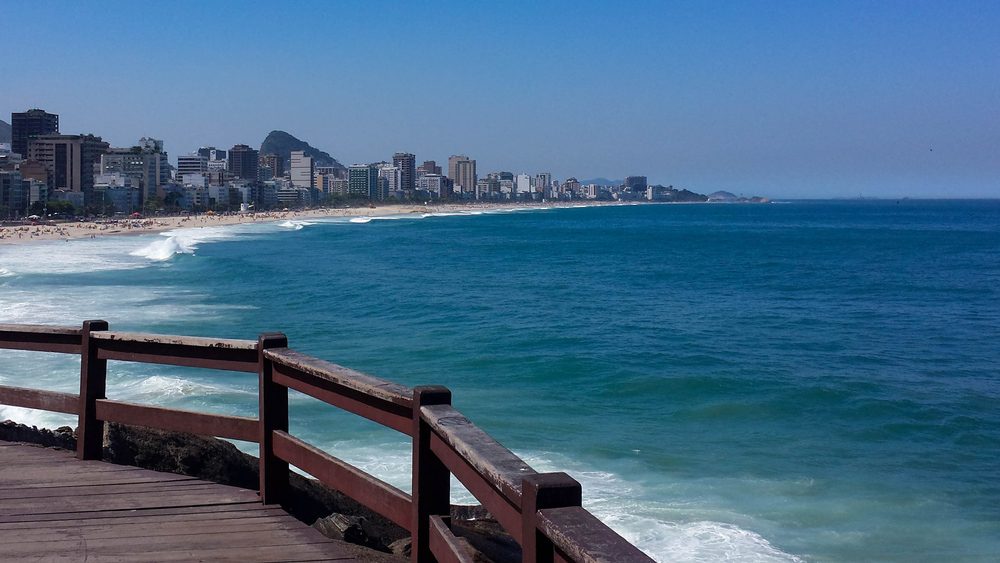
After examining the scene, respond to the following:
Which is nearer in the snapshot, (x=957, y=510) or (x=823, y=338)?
(x=957, y=510)

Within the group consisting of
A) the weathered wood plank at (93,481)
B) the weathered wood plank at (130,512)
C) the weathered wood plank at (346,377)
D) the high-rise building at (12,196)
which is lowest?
the weathered wood plank at (93,481)

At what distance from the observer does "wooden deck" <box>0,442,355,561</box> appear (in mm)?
4293

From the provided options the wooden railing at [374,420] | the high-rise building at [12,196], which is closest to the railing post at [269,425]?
the wooden railing at [374,420]

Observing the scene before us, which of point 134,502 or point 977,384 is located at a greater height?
point 134,502

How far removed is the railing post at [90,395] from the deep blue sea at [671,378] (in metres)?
5.02

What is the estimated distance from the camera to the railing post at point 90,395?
5984 millimetres

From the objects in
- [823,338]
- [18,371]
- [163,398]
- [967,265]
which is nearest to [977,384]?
[823,338]

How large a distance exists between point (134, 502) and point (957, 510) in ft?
32.2

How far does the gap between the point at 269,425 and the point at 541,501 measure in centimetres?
279

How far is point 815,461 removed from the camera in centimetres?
1340

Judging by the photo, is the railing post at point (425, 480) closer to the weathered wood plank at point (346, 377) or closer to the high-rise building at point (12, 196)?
the weathered wood plank at point (346, 377)

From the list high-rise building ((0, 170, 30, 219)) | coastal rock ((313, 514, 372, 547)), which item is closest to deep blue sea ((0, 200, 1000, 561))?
coastal rock ((313, 514, 372, 547))

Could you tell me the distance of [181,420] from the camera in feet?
18.1

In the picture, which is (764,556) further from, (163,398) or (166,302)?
(166,302)
